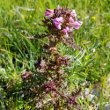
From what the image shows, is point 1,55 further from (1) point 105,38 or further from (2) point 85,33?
(1) point 105,38

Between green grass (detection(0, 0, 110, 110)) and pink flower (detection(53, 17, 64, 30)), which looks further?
green grass (detection(0, 0, 110, 110))

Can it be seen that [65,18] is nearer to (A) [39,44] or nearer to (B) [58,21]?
(B) [58,21]

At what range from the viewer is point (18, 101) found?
6.67ft

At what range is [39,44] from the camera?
2572mm

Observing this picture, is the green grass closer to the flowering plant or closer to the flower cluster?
the flowering plant

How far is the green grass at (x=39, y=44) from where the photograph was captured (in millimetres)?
2217

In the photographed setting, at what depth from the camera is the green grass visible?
222 cm

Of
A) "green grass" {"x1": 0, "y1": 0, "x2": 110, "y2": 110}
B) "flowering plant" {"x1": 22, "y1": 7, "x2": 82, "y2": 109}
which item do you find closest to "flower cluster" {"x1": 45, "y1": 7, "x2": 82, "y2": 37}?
"flowering plant" {"x1": 22, "y1": 7, "x2": 82, "y2": 109}

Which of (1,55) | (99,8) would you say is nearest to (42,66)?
(1,55)

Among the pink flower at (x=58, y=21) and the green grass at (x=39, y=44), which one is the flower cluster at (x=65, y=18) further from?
the green grass at (x=39, y=44)

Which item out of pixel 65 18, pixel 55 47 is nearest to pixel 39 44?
pixel 55 47

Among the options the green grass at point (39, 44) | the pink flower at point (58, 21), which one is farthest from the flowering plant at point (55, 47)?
the green grass at point (39, 44)

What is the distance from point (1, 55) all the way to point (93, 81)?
1246 mm

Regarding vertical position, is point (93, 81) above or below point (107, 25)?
below
